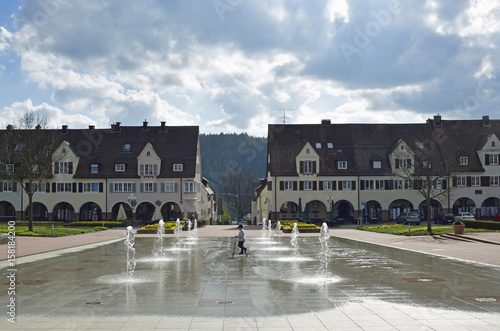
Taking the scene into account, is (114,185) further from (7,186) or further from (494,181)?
(494,181)

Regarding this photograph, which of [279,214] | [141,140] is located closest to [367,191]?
[279,214]

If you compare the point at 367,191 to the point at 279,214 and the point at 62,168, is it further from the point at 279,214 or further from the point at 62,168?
the point at 62,168

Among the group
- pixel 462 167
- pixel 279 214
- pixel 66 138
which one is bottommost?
pixel 279 214

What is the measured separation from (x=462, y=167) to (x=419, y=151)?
661 cm

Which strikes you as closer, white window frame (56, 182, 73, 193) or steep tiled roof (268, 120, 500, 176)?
steep tiled roof (268, 120, 500, 176)

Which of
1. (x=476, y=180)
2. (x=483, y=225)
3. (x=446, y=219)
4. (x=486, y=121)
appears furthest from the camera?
(x=486, y=121)

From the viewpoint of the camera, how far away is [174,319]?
1116 centimetres

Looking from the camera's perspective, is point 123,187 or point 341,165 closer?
point 123,187

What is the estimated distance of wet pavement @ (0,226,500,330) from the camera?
10984 millimetres

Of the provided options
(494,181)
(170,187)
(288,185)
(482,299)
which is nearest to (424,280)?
(482,299)

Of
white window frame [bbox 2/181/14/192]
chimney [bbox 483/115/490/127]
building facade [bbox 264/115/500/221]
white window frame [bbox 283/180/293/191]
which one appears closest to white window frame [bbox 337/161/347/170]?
building facade [bbox 264/115/500/221]

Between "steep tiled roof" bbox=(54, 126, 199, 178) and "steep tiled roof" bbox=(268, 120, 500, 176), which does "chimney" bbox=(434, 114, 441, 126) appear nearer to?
"steep tiled roof" bbox=(268, 120, 500, 176)

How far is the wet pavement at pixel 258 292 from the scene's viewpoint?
36.0 feet

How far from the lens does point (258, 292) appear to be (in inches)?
579
